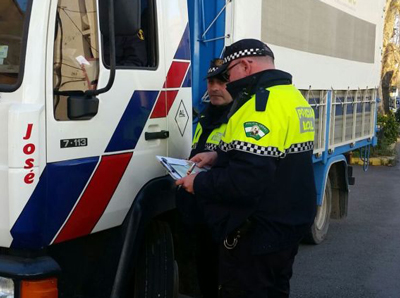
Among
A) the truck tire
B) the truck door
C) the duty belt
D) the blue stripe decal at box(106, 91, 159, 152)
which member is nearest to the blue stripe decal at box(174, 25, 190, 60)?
the truck door

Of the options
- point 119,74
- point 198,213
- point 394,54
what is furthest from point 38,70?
point 394,54

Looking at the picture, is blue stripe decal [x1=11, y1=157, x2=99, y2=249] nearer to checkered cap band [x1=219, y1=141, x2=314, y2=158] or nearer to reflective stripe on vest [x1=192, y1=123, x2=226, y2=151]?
checkered cap band [x1=219, y1=141, x2=314, y2=158]

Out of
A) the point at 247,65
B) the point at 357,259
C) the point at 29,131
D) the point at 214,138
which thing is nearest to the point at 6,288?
the point at 29,131

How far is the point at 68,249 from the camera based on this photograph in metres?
2.46

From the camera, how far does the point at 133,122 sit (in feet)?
9.02

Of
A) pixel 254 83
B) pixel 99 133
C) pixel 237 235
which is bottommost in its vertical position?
pixel 237 235

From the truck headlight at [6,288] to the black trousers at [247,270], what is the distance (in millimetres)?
1050

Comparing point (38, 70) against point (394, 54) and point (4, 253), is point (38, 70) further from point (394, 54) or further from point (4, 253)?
point (394, 54)

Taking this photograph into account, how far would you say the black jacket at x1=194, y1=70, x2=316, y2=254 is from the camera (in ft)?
7.96

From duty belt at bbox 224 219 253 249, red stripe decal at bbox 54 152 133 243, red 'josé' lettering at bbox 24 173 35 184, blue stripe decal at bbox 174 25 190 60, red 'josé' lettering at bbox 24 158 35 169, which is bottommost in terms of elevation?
duty belt at bbox 224 219 253 249

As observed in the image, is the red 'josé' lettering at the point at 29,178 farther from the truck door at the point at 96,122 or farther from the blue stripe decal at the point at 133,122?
the blue stripe decal at the point at 133,122

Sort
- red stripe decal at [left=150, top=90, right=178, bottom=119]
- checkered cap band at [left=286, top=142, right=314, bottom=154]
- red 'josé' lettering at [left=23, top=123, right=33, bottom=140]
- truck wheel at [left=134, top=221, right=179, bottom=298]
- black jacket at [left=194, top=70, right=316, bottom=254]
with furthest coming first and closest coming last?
red stripe decal at [left=150, top=90, right=178, bottom=119] < truck wheel at [left=134, top=221, right=179, bottom=298] < checkered cap band at [left=286, top=142, right=314, bottom=154] < black jacket at [left=194, top=70, right=316, bottom=254] < red 'josé' lettering at [left=23, top=123, right=33, bottom=140]

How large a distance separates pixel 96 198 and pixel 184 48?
111 centimetres

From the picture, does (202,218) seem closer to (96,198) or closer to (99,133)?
(96,198)
